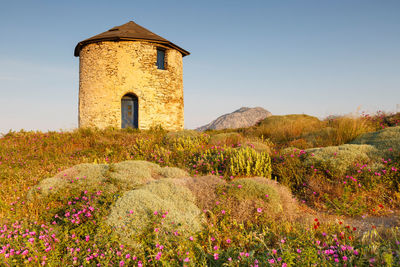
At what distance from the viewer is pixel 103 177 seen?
4.62 meters

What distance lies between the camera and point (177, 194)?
383 cm

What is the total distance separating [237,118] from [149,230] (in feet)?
105

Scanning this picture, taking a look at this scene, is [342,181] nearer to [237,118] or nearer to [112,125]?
[112,125]

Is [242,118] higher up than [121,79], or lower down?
lower down

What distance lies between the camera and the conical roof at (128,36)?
561 inches

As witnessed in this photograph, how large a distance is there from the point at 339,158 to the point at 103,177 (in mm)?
4887

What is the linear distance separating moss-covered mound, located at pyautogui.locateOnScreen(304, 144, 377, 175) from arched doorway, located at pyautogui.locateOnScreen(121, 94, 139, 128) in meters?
11.3

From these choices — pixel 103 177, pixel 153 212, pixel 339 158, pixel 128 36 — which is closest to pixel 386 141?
pixel 339 158

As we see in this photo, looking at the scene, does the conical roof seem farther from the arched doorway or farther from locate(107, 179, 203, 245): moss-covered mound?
locate(107, 179, 203, 245): moss-covered mound

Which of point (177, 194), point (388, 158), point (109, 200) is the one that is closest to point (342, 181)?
point (388, 158)

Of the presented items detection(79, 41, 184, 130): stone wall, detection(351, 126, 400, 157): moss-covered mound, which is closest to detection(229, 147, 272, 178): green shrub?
detection(351, 126, 400, 157): moss-covered mound

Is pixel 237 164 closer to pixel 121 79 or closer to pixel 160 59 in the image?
pixel 121 79

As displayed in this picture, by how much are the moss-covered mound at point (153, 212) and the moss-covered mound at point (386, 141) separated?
470 cm

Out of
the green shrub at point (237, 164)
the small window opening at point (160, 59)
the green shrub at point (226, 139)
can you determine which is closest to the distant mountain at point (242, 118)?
the small window opening at point (160, 59)
